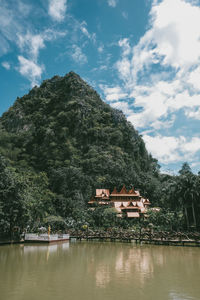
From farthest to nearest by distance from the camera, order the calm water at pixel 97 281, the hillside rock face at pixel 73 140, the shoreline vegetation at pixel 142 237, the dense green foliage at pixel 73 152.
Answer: the hillside rock face at pixel 73 140 < the dense green foliage at pixel 73 152 < the shoreline vegetation at pixel 142 237 < the calm water at pixel 97 281

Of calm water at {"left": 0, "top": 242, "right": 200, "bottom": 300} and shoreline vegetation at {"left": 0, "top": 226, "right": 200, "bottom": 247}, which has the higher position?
shoreline vegetation at {"left": 0, "top": 226, "right": 200, "bottom": 247}

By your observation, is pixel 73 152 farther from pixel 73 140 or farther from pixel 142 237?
pixel 142 237

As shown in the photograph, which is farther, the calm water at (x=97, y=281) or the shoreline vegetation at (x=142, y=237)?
the shoreline vegetation at (x=142, y=237)

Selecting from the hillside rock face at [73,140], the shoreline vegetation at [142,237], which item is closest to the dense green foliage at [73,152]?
the hillside rock face at [73,140]

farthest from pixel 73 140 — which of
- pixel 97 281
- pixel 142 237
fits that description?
pixel 97 281

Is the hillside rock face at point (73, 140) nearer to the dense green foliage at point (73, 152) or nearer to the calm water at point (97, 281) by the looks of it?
the dense green foliage at point (73, 152)

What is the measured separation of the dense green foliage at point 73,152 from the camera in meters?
40.2

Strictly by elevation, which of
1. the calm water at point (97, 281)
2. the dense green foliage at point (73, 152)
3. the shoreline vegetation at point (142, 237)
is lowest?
the calm water at point (97, 281)

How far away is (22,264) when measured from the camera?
13586mm

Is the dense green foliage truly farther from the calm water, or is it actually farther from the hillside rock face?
the calm water

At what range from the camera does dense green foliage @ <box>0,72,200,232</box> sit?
40219 millimetres

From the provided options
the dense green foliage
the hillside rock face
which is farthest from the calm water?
the hillside rock face

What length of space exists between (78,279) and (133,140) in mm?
68170

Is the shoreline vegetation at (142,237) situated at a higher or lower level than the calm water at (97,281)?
higher
